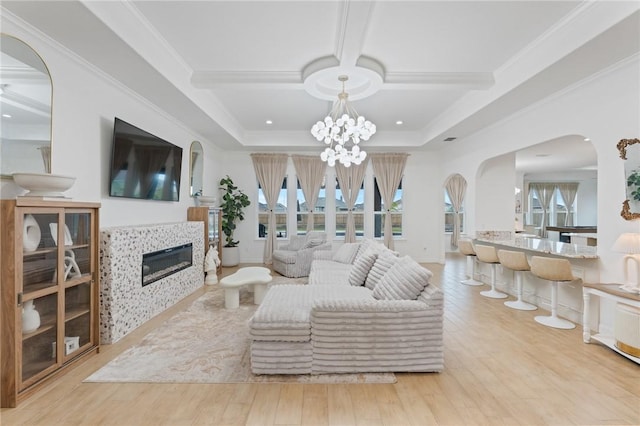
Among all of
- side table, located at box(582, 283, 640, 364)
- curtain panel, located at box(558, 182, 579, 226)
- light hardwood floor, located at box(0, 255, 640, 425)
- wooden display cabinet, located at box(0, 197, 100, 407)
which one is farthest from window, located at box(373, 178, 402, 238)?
curtain panel, located at box(558, 182, 579, 226)

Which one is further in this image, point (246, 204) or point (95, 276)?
point (246, 204)

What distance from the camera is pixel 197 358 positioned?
272cm

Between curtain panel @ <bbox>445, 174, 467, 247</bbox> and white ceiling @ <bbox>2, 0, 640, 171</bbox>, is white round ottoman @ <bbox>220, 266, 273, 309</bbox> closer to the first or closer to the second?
white ceiling @ <bbox>2, 0, 640, 171</bbox>

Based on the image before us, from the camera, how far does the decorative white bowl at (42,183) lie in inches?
88.5

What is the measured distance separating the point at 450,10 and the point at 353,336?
3050 mm

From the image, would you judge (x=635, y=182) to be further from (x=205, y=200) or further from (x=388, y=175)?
(x=205, y=200)

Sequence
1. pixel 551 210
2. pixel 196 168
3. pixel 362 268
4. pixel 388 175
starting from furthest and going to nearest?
pixel 551 210 < pixel 388 175 < pixel 196 168 < pixel 362 268

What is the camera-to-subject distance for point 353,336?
2.45 meters

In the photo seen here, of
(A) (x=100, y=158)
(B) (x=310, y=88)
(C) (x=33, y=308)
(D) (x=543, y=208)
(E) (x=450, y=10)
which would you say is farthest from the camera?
(D) (x=543, y=208)

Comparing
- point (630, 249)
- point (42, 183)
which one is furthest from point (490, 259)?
point (42, 183)

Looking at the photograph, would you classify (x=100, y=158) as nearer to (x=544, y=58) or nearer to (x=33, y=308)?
(x=33, y=308)

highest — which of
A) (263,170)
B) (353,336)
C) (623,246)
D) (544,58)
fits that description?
(544,58)

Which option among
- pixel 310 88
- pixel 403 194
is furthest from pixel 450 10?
pixel 403 194

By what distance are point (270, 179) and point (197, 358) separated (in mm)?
5221
